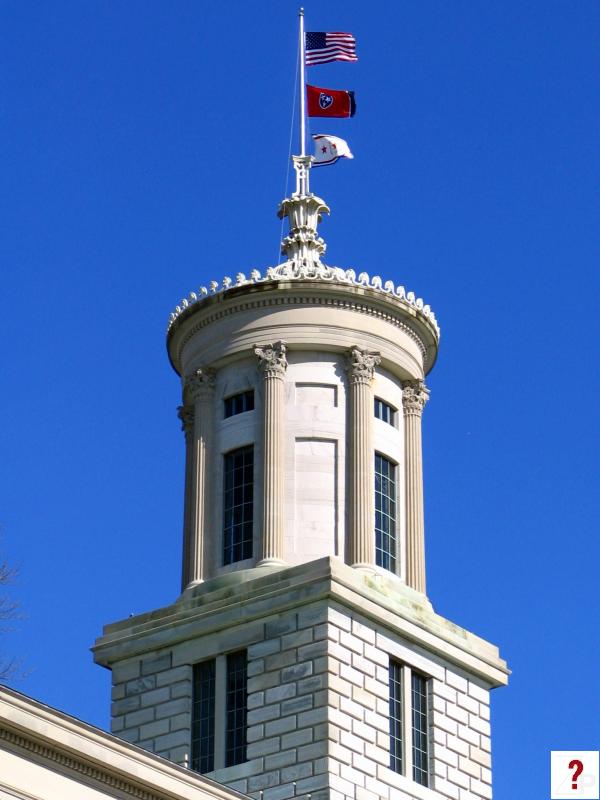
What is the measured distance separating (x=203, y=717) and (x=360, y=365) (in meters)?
10.9

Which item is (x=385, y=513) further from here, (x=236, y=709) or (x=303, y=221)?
(x=303, y=221)

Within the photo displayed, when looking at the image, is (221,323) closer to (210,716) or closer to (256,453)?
(256,453)

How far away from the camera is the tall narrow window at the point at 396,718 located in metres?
66.3

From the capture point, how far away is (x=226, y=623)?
6688cm

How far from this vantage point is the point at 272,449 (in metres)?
68.6

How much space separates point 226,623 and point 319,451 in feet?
18.8

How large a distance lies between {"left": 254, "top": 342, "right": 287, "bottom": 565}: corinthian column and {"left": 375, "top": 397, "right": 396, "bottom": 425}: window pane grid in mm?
2982

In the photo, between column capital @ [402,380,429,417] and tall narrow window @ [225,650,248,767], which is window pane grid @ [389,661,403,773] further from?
column capital @ [402,380,429,417]

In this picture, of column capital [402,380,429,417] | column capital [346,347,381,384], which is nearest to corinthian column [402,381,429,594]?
column capital [402,380,429,417]

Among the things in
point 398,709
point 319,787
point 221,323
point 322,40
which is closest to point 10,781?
point 319,787

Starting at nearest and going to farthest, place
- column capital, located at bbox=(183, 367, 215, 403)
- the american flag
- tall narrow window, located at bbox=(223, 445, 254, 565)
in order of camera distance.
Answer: tall narrow window, located at bbox=(223, 445, 254, 565)
column capital, located at bbox=(183, 367, 215, 403)
the american flag

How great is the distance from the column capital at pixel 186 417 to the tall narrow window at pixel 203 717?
7.76m

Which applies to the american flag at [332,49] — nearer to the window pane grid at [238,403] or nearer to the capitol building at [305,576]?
the capitol building at [305,576]

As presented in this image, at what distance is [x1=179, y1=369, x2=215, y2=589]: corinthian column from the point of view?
2729 inches
